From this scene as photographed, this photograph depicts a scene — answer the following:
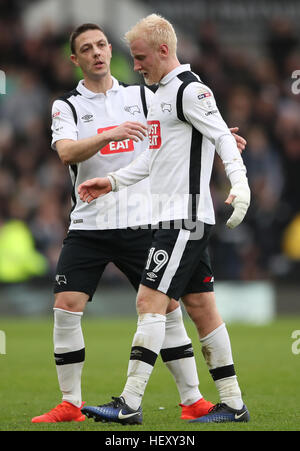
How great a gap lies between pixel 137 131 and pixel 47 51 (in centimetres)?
1285

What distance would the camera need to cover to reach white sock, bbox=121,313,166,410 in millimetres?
5527

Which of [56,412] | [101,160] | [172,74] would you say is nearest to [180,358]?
[56,412]

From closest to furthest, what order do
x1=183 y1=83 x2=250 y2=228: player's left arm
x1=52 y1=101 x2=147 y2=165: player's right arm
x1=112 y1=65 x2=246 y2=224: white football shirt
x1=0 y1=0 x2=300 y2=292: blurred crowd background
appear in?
x1=183 y1=83 x2=250 y2=228: player's left arm < x1=112 y1=65 x2=246 y2=224: white football shirt < x1=52 y1=101 x2=147 y2=165: player's right arm < x1=0 y1=0 x2=300 y2=292: blurred crowd background

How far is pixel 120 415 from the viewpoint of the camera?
5477 mm

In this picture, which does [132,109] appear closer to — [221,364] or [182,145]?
[182,145]

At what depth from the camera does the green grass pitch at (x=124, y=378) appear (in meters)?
5.84

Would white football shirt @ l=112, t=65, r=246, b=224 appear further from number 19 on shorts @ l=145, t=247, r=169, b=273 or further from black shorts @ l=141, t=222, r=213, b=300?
number 19 on shorts @ l=145, t=247, r=169, b=273

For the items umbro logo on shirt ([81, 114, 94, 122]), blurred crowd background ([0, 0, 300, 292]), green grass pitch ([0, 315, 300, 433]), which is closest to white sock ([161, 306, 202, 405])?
green grass pitch ([0, 315, 300, 433])

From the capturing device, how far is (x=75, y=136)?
6340 mm

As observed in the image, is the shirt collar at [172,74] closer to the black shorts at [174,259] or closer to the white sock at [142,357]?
the black shorts at [174,259]

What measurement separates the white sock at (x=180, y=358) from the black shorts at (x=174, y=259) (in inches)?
25.7

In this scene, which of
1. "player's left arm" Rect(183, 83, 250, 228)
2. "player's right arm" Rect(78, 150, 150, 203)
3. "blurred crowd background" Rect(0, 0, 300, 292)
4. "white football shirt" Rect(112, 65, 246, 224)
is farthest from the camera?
"blurred crowd background" Rect(0, 0, 300, 292)

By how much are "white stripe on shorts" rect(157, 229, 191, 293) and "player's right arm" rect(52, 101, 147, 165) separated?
2.18 feet

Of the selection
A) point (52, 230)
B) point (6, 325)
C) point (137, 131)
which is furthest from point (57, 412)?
point (52, 230)
